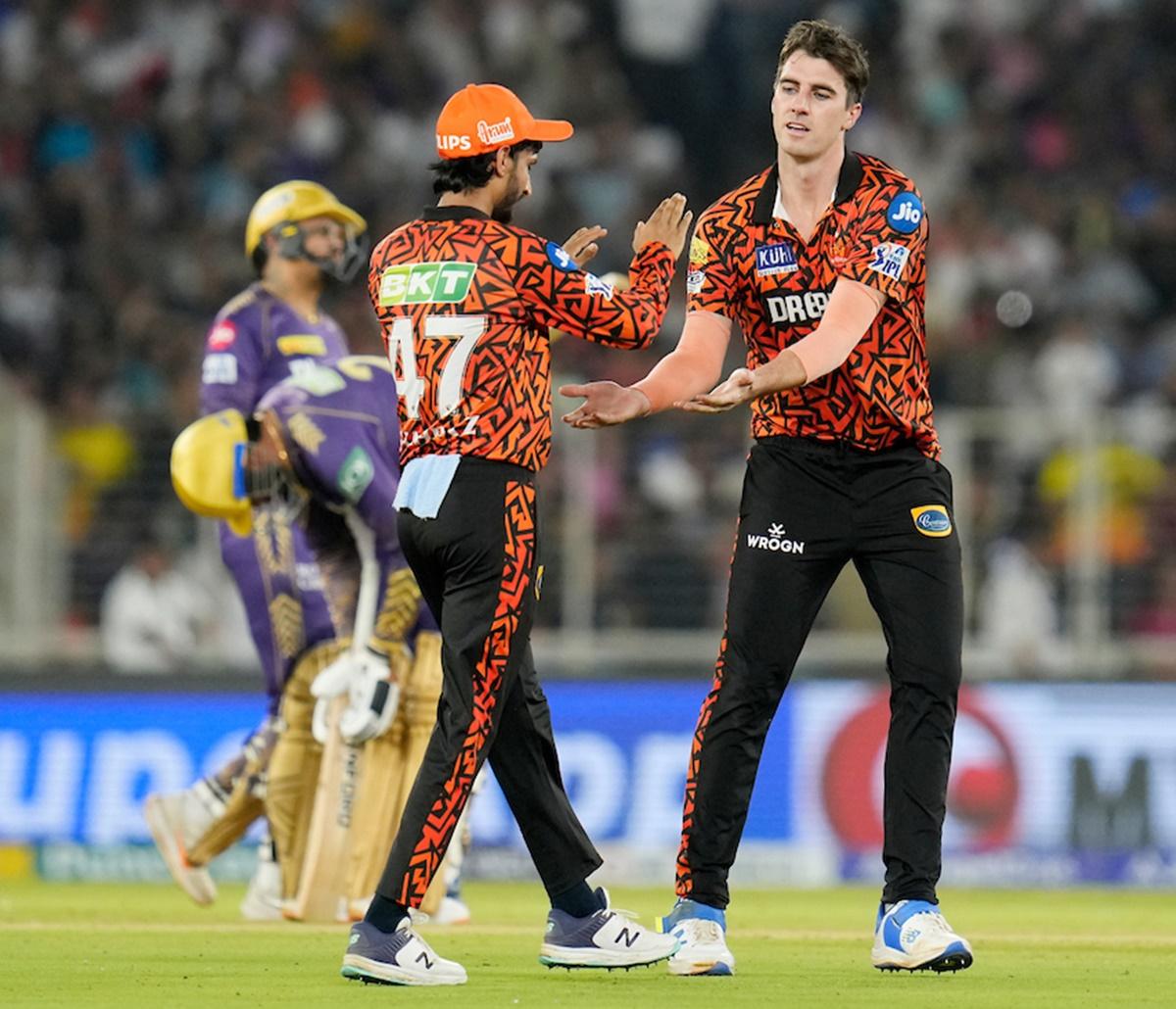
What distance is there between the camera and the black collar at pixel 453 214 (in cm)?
719

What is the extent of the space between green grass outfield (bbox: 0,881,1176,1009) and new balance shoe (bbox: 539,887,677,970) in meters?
0.05

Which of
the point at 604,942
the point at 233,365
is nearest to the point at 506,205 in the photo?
the point at 604,942

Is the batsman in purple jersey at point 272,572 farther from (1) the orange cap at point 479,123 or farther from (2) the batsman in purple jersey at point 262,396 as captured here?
(1) the orange cap at point 479,123

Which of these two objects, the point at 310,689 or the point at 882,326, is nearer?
the point at 882,326

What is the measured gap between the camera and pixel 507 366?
23.2 ft

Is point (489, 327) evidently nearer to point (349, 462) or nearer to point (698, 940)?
point (698, 940)

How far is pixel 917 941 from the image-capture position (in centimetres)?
Result: 714

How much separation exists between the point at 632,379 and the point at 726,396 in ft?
34.1

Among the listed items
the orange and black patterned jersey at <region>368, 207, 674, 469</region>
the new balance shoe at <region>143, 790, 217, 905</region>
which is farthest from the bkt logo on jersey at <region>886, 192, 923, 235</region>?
the new balance shoe at <region>143, 790, 217, 905</region>

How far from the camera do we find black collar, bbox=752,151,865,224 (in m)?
7.39

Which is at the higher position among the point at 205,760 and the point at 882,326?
the point at 882,326

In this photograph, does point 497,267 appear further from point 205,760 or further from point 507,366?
point 205,760

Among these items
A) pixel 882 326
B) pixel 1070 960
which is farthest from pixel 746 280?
pixel 1070 960

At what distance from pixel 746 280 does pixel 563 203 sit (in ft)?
38.5
